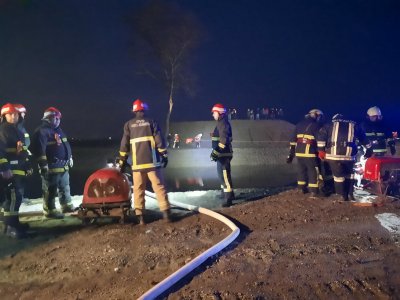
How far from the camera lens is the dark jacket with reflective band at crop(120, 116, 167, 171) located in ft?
19.7

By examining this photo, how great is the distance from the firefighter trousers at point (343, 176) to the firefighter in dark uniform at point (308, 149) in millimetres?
487

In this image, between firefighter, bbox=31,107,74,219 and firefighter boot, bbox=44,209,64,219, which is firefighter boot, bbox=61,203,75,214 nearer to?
firefighter, bbox=31,107,74,219

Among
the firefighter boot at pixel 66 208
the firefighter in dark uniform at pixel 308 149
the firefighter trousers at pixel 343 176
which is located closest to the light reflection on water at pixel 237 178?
the firefighter in dark uniform at pixel 308 149

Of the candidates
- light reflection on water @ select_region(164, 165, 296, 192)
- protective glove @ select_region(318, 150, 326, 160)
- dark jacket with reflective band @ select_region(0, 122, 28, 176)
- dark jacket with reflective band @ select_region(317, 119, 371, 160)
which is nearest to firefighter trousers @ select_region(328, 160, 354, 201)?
dark jacket with reflective band @ select_region(317, 119, 371, 160)

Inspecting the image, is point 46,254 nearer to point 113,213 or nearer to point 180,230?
point 113,213

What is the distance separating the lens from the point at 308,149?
7324 millimetres

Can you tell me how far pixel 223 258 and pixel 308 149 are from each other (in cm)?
388

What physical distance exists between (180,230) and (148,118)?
1.98m

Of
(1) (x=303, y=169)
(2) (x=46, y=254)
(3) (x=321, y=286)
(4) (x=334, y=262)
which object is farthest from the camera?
(1) (x=303, y=169)

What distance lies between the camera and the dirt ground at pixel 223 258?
3.47 meters

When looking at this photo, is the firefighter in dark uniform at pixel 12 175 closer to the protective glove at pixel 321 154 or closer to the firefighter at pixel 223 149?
the firefighter at pixel 223 149

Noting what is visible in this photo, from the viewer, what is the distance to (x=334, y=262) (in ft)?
13.2

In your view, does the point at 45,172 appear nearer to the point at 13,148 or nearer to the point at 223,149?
the point at 13,148

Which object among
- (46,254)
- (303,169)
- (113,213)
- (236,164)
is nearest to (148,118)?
(113,213)
